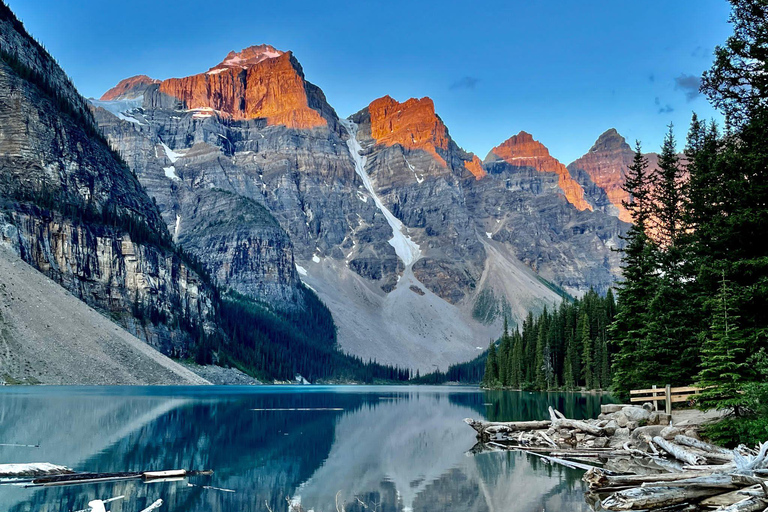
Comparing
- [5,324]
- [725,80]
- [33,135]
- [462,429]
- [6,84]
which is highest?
[6,84]

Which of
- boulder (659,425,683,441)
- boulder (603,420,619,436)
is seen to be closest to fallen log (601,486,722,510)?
boulder (659,425,683,441)

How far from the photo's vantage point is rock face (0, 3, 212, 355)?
13638 cm

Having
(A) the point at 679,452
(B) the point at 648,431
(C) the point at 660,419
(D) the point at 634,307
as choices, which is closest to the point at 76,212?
(D) the point at 634,307

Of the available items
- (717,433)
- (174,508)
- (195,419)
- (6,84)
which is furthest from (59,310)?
(717,433)

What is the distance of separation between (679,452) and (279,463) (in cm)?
1594

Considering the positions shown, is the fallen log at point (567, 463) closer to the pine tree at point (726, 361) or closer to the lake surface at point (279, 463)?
the lake surface at point (279, 463)

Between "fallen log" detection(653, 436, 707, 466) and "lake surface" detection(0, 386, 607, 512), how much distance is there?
334 cm

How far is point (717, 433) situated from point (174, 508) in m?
18.8

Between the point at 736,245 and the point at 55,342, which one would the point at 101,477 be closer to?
the point at 736,245

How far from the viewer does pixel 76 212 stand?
149250 millimetres

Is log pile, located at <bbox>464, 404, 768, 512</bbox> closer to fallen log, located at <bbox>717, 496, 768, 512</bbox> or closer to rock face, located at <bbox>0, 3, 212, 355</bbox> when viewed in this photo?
fallen log, located at <bbox>717, 496, 768, 512</bbox>

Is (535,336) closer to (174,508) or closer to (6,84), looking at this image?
(174,508)

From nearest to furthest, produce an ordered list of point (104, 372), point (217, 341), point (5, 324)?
point (5, 324) < point (104, 372) < point (217, 341)

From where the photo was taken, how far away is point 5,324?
85750 mm
